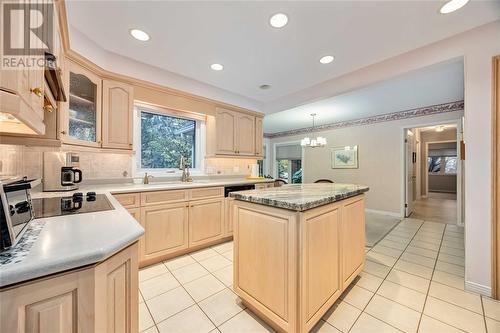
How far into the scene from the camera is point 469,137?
1847 millimetres

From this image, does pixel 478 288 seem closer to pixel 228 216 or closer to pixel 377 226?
pixel 377 226

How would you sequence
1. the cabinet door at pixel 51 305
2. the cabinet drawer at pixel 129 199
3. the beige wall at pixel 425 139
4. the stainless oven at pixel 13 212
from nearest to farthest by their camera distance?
1. the cabinet door at pixel 51 305
2. the stainless oven at pixel 13 212
3. the cabinet drawer at pixel 129 199
4. the beige wall at pixel 425 139

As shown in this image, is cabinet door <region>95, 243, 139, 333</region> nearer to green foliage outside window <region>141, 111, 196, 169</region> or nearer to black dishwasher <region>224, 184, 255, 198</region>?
black dishwasher <region>224, 184, 255, 198</region>

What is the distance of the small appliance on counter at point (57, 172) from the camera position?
1895 mm

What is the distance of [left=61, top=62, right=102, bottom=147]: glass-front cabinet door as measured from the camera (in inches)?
75.7

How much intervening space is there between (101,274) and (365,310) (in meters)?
1.88

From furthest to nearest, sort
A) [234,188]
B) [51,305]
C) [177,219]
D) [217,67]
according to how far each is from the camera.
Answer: [234,188]
[217,67]
[177,219]
[51,305]

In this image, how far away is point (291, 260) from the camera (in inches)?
50.2

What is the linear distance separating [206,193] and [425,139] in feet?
28.7

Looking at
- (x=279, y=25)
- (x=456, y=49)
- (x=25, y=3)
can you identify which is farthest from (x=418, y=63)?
(x=25, y=3)

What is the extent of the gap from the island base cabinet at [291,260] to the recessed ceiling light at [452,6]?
5.67ft

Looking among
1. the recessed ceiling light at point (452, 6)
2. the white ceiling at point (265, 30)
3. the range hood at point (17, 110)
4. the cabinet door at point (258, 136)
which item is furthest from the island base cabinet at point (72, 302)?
the cabinet door at point (258, 136)

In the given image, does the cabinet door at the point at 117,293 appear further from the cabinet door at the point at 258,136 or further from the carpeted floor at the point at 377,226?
the cabinet door at the point at 258,136

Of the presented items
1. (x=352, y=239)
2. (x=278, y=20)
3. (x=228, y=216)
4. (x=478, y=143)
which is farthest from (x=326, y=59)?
(x=228, y=216)
